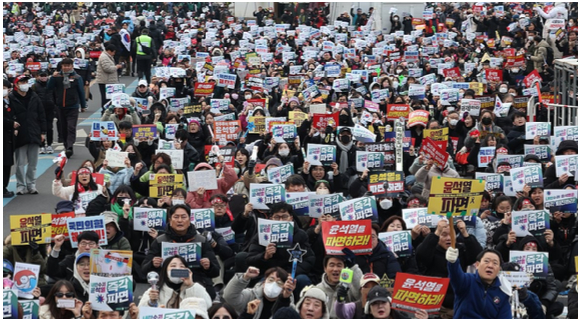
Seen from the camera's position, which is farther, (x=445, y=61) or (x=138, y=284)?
(x=445, y=61)

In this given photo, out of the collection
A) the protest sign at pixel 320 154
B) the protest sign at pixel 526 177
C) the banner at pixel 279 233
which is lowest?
the banner at pixel 279 233

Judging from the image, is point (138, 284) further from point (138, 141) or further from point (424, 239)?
point (138, 141)

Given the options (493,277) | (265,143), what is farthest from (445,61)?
(493,277)

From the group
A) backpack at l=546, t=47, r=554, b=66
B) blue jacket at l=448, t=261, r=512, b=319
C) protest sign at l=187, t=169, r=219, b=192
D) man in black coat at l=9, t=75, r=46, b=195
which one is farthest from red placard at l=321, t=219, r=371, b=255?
backpack at l=546, t=47, r=554, b=66

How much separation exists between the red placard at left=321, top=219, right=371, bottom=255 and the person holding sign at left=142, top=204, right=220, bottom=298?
1.17 meters

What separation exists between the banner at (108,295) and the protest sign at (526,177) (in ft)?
18.6

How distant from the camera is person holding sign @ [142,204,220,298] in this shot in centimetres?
1093

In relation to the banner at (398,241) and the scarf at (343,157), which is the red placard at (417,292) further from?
the scarf at (343,157)

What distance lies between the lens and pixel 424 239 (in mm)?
10969

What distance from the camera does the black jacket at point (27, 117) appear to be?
1738cm

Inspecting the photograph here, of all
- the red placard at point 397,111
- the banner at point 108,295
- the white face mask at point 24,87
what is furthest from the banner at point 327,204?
the white face mask at point 24,87

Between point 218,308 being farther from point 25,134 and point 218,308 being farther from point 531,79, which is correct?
point 531,79

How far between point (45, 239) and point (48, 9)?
→ 45616 mm

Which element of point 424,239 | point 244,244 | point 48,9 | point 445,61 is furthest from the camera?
point 48,9
